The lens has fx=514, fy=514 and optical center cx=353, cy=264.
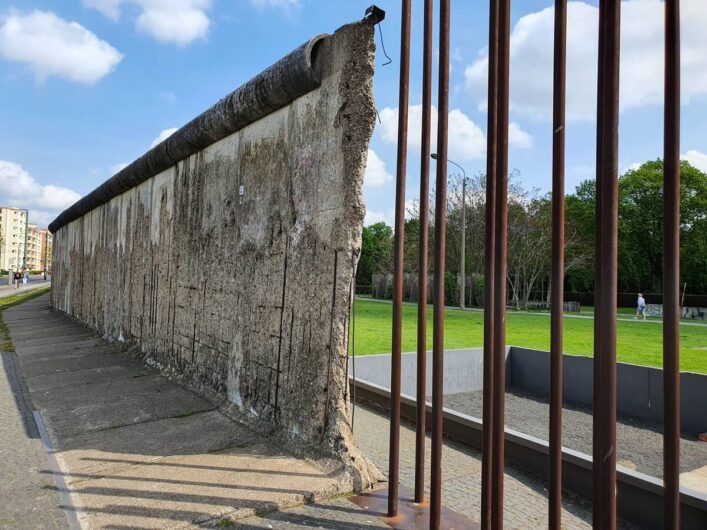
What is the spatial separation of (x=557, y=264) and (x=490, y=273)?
0.36 meters

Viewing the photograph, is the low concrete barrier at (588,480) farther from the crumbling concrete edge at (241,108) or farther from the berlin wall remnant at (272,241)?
the crumbling concrete edge at (241,108)

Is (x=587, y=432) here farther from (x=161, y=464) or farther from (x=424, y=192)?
(x=161, y=464)

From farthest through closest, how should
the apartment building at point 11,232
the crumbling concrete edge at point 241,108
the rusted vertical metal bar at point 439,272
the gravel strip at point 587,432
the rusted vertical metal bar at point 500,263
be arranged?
the apartment building at point 11,232 < the gravel strip at point 587,432 < the crumbling concrete edge at point 241,108 < the rusted vertical metal bar at point 439,272 < the rusted vertical metal bar at point 500,263

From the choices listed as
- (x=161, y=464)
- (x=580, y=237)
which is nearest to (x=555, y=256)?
(x=161, y=464)

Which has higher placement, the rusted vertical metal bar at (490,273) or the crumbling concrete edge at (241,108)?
the crumbling concrete edge at (241,108)

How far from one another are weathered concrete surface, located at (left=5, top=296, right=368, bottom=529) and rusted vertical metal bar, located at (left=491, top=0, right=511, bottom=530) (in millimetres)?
1080

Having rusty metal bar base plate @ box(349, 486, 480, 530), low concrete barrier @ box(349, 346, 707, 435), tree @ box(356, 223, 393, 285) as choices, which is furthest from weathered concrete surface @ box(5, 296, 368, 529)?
tree @ box(356, 223, 393, 285)

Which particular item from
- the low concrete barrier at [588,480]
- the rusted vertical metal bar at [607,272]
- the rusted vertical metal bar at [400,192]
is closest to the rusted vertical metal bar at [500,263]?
the rusted vertical metal bar at [607,272]

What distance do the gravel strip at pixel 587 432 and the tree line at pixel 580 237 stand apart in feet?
55.5

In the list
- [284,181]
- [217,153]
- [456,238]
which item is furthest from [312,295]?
[456,238]

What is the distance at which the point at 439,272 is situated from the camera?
2566mm

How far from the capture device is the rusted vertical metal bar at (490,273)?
232 cm

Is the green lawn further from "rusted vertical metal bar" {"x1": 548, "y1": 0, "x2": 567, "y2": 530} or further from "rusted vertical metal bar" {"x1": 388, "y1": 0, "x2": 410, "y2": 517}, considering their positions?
"rusted vertical metal bar" {"x1": 548, "y1": 0, "x2": 567, "y2": 530}

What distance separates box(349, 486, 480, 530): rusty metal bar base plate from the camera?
265 centimetres
